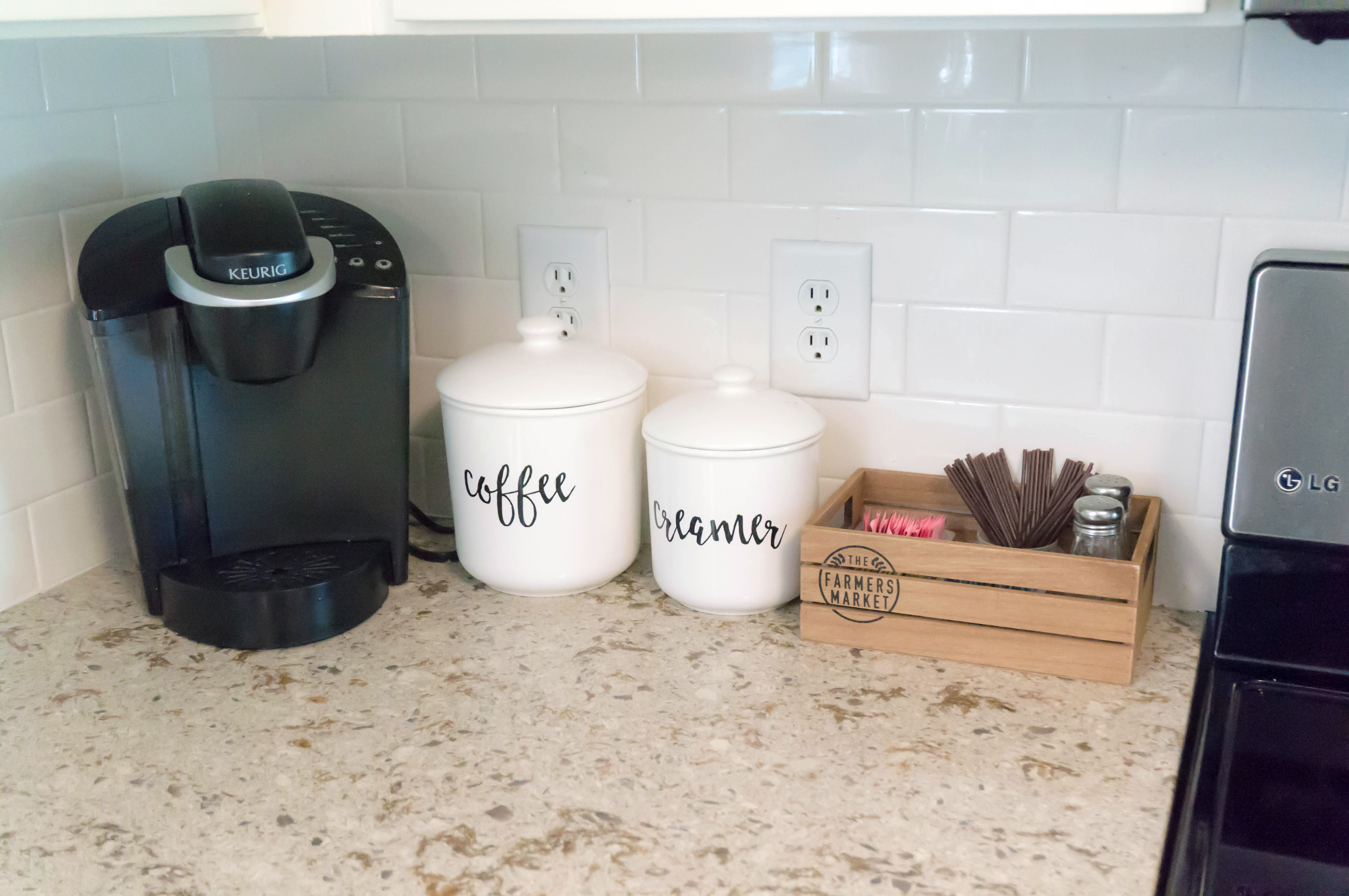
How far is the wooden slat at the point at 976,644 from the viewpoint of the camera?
87cm

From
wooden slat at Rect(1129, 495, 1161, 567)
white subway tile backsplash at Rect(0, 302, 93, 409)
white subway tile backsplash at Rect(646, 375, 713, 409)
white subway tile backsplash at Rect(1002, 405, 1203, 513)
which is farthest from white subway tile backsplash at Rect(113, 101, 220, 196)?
wooden slat at Rect(1129, 495, 1161, 567)

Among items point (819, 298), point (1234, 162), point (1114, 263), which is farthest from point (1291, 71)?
point (819, 298)

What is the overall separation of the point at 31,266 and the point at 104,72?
0.19m

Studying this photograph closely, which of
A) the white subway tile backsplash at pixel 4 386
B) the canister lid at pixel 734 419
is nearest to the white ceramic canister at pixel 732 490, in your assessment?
the canister lid at pixel 734 419

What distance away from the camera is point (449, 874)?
69cm

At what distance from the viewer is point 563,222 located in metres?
1.11

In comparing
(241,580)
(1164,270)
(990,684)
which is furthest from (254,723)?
(1164,270)

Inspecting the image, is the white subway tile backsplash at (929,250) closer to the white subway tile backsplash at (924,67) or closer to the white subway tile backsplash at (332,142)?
the white subway tile backsplash at (924,67)

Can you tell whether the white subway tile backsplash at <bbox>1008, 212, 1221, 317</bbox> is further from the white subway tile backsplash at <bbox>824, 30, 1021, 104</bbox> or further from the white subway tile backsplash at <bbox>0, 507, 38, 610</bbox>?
the white subway tile backsplash at <bbox>0, 507, 38, 610</bbox>

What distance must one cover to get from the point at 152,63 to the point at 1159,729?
102 centimetres

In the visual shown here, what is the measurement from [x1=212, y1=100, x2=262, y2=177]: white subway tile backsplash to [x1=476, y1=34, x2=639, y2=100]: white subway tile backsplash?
261mm

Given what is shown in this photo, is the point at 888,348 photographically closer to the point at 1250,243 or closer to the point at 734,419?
the point at 734,419

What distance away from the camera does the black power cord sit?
111 cm

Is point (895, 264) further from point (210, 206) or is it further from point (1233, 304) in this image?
point (210, 206)
